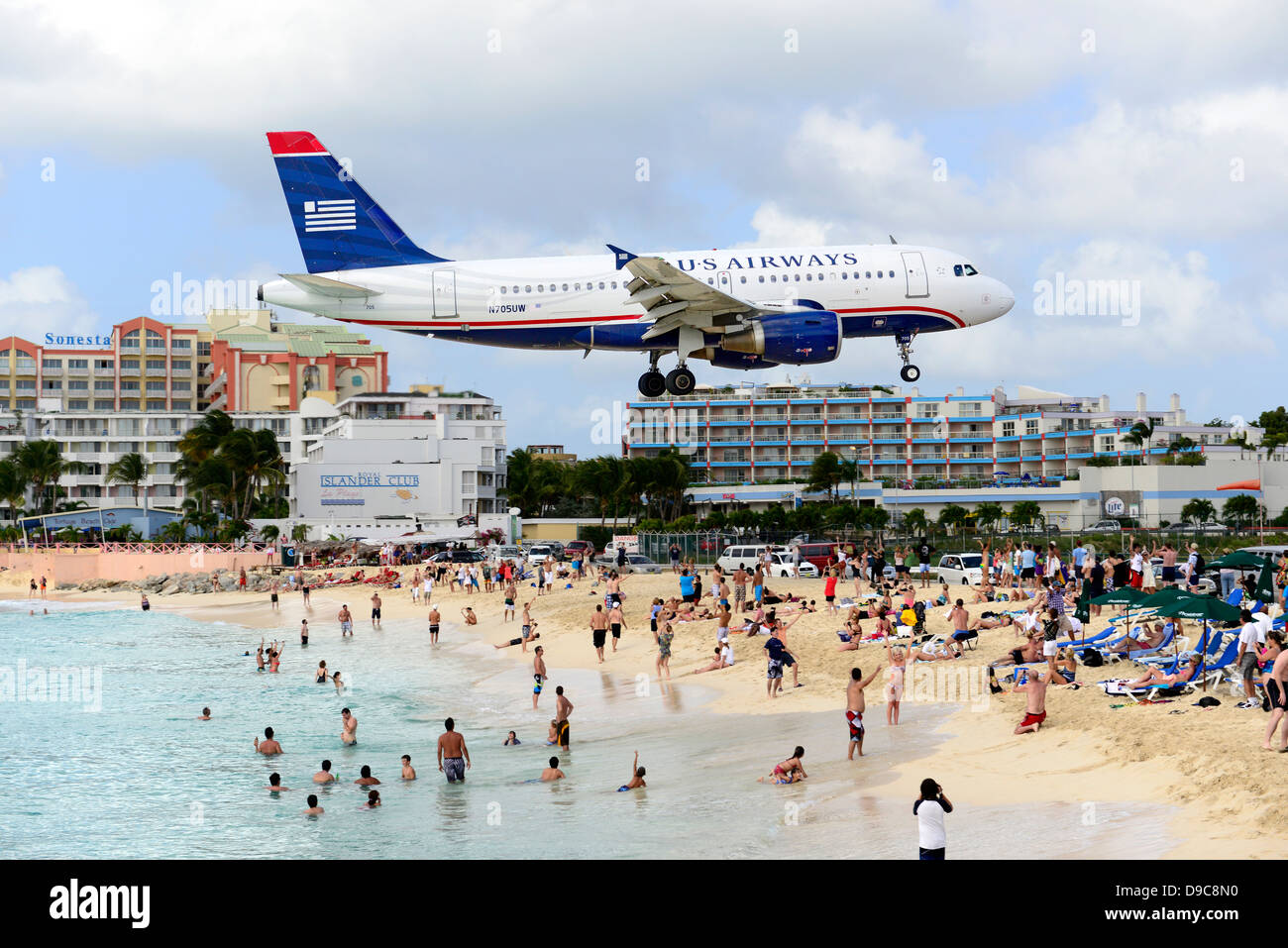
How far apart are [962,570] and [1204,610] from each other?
21550 mm

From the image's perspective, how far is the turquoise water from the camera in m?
17.2

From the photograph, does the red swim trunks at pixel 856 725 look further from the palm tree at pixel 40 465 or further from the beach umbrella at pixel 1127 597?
the palm tree at pixel 40 465

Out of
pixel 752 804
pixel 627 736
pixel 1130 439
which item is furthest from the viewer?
pixel 1130 439

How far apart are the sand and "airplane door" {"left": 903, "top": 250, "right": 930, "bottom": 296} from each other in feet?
26.6

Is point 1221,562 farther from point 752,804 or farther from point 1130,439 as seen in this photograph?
point 1130,439

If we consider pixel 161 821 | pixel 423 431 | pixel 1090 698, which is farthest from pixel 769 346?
pixel 423 431

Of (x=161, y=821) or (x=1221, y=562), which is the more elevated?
(x=1221, y=562)

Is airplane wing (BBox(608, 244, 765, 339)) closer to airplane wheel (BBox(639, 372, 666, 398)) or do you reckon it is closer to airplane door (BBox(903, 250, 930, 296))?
airplane wheel (BBox(639, 372, 666, 398))

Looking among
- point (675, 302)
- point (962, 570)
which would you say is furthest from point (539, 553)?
point (675, 302)

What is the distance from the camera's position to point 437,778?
22.6 m

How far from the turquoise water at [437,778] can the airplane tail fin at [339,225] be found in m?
11.5

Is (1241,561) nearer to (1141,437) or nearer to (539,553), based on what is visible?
(539,553)

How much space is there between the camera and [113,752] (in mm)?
28031
